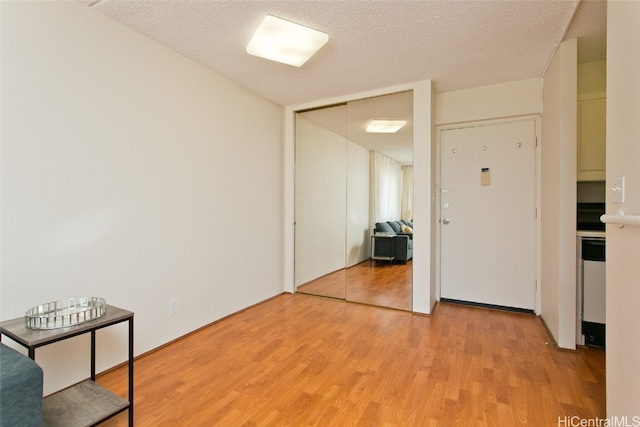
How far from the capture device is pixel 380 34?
233cm

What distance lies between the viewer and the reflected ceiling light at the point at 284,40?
212cm

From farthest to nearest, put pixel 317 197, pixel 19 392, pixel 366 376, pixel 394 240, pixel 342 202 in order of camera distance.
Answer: pixel 394 240
pixel 317 197
pixel 342 202
pixel 366 376
pixel 19 392

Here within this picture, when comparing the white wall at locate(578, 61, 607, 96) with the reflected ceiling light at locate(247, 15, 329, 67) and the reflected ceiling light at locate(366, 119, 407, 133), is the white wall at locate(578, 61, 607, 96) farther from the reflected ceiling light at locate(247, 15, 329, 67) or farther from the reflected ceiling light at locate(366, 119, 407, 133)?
the reflected ceiling light at locate(247, 15, 329, 67)

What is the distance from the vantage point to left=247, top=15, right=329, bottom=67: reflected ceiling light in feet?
6.95

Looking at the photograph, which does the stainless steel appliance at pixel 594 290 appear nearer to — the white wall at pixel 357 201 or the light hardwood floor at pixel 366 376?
the light hardwood floor at pixel 366 376

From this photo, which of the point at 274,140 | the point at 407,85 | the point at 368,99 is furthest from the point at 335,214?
the point at 407,85

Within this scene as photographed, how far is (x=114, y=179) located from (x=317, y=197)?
2484 mm

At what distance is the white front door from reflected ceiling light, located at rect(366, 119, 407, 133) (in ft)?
2.00
